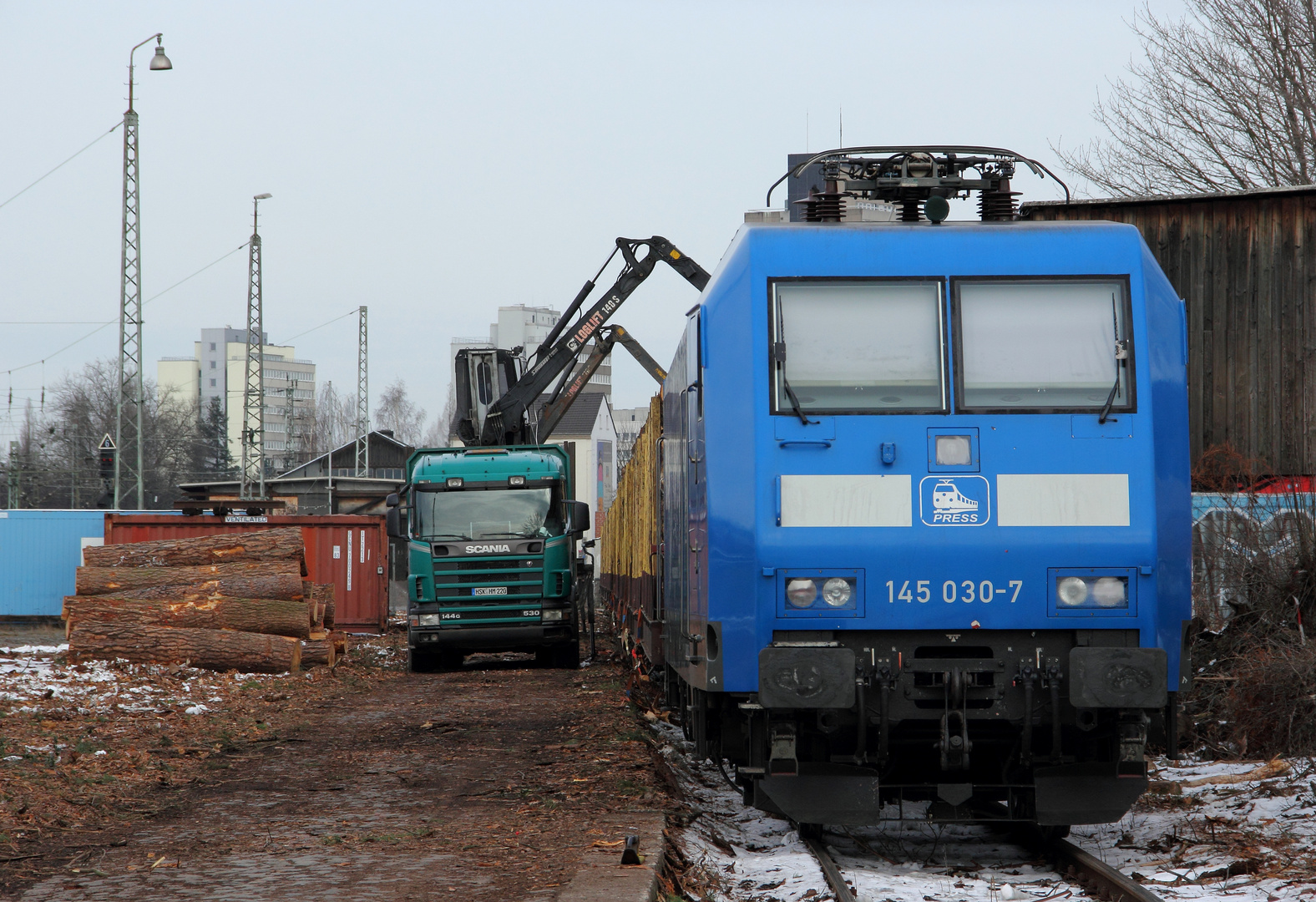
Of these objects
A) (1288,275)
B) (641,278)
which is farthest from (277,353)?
(1288,275)

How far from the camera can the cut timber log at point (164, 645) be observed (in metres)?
16.2

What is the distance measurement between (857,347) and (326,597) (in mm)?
14545

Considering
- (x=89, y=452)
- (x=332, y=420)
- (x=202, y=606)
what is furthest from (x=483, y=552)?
(x=332, y=420)

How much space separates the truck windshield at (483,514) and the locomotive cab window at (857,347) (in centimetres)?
1223

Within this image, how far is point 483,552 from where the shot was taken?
18.1 meters

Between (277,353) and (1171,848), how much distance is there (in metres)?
149

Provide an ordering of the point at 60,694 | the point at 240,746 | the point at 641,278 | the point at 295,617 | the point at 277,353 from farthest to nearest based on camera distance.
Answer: the point at 277,353 < the point at 641,278 < the point at 295,617 < the point at 60,694 < the point at 240,746

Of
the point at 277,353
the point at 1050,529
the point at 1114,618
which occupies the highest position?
the point at 277,353

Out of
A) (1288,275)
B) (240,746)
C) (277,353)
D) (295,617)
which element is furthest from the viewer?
(277,353)

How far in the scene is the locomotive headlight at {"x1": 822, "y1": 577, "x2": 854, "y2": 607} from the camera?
611cm

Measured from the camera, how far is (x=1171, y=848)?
22.5 feet

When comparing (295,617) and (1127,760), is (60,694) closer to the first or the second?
(295,617)

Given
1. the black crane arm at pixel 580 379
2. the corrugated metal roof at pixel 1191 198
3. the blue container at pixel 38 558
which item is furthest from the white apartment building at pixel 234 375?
the corrugated metal roof at pixel 1191 198

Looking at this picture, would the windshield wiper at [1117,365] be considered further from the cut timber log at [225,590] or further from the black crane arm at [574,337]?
the black crane arm at [574,337]
